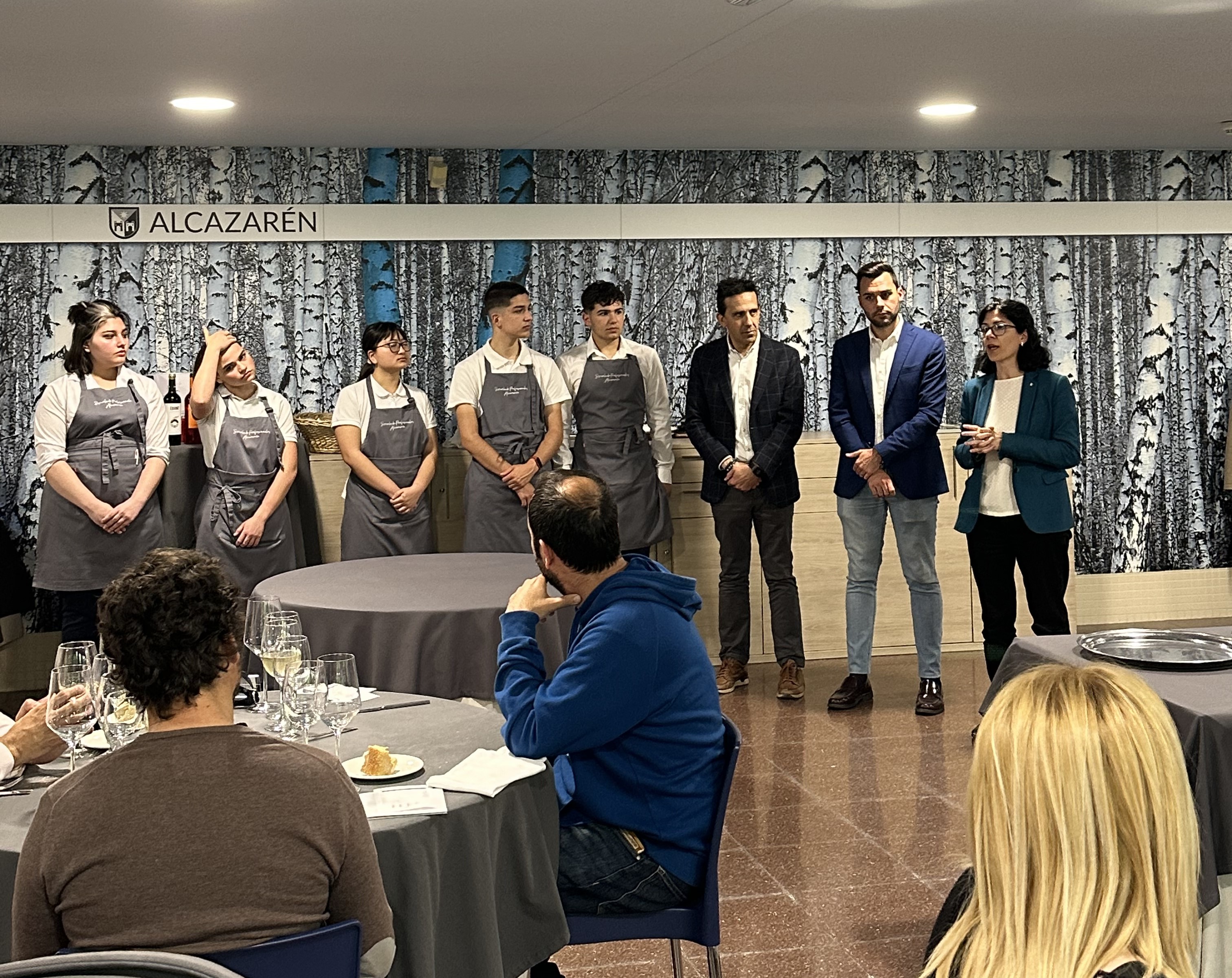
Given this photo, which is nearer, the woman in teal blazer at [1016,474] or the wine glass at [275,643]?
the wine glass at [275,643]

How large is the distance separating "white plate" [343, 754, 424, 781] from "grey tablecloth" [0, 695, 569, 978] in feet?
0.06

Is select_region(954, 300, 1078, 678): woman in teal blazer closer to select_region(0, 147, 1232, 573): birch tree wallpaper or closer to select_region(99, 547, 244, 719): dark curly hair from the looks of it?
select_region(0, 147, 1232, 573): birch tree wallpaper

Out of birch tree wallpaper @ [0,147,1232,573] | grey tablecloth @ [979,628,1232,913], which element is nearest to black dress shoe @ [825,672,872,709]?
birch tree wallpaper @ [0,147,1232,573]

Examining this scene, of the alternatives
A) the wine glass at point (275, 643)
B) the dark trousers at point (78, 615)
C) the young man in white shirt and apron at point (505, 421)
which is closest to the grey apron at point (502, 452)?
the young man in white shirt and apron at point (505, 421)

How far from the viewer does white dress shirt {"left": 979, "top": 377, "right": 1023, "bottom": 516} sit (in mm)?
5434

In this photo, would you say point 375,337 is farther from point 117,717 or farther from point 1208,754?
point 1208,754

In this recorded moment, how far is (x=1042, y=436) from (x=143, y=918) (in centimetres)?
425

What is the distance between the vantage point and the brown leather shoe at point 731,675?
6469 mm

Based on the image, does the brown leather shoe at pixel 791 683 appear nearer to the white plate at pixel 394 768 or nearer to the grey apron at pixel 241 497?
the grey apron at pixel 241 497

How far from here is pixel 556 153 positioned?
744 cm

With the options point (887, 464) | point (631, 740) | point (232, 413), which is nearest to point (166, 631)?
point (631, 740)

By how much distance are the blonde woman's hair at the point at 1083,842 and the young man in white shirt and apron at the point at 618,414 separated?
5110mm

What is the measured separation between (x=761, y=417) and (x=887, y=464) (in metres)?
0.71

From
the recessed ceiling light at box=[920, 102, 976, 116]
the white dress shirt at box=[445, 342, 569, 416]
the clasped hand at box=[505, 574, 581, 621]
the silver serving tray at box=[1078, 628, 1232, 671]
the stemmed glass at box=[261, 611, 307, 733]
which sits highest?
the recessed ceiling light at box=[920, 102, 976, 116]
